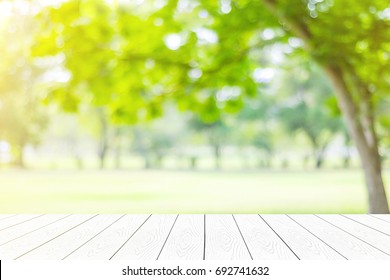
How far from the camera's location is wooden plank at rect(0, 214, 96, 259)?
74.7 inches

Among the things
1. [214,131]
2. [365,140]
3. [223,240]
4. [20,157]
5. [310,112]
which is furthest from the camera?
[214,131]

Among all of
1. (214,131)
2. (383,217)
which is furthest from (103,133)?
(383,217)

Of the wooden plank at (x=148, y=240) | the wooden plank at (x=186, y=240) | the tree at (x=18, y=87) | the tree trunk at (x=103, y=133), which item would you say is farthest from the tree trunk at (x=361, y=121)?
the tree trunk at (x=103, y=133)

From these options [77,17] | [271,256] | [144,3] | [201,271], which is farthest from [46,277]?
[144,3]

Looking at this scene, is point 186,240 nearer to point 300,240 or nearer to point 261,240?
point 261,240

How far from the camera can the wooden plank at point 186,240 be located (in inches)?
71.8

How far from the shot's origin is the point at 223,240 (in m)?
2.07

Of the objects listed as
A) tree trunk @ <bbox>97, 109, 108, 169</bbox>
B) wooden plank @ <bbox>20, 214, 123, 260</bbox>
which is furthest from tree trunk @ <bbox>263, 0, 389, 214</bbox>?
tree trunk @ <bbox>97, 109, 108, 169</bbox>

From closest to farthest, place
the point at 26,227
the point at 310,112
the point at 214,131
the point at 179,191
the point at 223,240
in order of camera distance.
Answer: the point at 223,240 < the point at 26,227 < the point at 179,191 < the point at 310,112 < the point at 214,131

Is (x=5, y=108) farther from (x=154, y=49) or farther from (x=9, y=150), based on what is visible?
(x=154, y=49)

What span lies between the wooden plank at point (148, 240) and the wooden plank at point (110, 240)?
33mm

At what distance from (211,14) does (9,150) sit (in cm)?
595

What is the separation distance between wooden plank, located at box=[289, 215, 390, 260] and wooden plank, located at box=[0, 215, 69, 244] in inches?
52.9

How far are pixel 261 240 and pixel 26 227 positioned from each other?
47.0 inches
